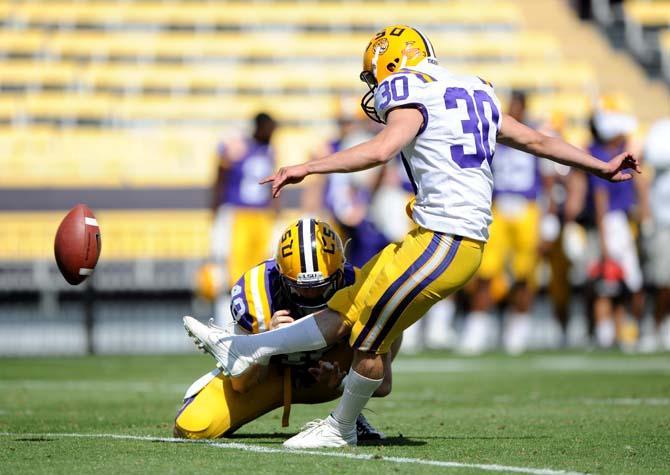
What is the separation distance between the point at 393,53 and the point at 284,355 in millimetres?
1332

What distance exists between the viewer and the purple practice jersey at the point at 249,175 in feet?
36.6

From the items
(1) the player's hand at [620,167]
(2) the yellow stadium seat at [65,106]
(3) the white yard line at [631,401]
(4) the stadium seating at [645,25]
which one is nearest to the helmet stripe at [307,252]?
(1) the player's hand at [620,167]

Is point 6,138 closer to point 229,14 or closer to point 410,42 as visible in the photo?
point 229,14

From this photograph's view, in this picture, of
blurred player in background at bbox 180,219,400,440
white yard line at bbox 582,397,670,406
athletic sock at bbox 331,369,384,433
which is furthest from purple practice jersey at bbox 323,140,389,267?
athletic sock at bbox 331,369,384,433

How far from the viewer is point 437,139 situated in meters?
4.57

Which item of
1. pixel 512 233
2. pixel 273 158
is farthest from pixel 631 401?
pixel 273 158

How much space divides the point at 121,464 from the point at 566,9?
58.7 feet

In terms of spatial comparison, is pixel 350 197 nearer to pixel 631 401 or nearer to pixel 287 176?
pixel 631 401

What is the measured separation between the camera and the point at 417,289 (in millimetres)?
4465

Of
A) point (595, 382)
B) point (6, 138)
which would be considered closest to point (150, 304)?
point (6, 138)

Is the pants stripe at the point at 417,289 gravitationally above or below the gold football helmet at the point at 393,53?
below

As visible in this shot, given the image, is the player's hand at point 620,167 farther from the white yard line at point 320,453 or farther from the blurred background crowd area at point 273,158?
the blurred background crowd area at point 273,158

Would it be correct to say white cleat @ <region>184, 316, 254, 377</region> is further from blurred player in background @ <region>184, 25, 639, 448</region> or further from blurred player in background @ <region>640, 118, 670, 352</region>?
blurred player in background @ <region>640, 118, 670, 352</region>

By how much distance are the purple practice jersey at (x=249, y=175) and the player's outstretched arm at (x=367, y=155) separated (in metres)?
6.66
